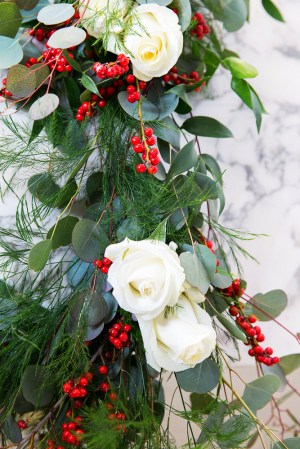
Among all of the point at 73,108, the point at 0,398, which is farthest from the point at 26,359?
the point at 73,108

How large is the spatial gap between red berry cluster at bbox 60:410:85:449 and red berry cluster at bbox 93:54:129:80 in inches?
14.5

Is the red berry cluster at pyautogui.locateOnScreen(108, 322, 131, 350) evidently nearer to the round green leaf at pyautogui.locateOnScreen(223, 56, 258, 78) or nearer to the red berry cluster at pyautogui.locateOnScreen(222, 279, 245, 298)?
the red berry cluster at pyautogui.locateOnScreen(222, 279, 245, 298)

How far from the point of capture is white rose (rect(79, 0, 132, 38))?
2.40 ft

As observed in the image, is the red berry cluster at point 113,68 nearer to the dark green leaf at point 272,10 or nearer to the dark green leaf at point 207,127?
the dark green leaf at point 207,127

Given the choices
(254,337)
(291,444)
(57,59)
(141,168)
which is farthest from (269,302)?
(57,59)

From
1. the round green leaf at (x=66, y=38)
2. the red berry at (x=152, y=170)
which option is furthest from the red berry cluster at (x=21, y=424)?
the round green leaf at (x=66, y=38)

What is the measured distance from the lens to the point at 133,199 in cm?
75

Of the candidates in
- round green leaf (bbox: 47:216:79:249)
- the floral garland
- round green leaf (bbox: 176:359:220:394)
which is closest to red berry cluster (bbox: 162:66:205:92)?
the floral garland

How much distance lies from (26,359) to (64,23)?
1.31 feet

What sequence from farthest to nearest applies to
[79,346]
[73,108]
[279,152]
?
[279,152], [73,108], [79,346]

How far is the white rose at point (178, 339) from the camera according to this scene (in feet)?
2.09

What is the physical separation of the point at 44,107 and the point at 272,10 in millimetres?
396

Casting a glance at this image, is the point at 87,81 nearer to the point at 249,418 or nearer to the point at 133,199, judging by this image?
the point at 133,199

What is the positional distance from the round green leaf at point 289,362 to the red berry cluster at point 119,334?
258 mm
